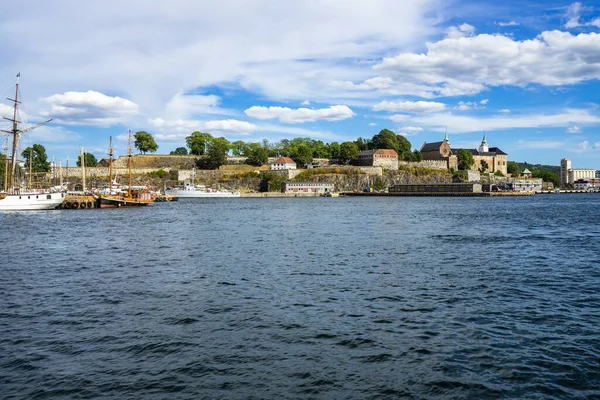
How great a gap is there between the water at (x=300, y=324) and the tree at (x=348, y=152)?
133 m

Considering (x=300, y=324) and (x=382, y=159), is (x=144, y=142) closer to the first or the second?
→ (x=382, y=159)


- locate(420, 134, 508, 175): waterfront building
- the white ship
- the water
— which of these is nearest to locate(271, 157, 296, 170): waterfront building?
the white ship

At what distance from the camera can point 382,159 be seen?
15312cm

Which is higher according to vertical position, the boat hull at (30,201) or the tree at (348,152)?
the tree at (348,152)

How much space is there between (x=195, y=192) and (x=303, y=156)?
1621 inches

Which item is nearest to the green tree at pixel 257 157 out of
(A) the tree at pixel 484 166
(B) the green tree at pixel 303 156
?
(B) the green tree at pixel 303 156

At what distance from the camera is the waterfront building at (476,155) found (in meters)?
172

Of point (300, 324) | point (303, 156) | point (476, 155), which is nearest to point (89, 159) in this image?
point (303, 156)

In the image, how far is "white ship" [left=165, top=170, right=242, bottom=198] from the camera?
122m

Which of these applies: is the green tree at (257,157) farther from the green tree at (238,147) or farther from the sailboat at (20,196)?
the sailboat at (20,196)

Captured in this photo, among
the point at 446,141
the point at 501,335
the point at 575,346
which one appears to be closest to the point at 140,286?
the point at 501,335

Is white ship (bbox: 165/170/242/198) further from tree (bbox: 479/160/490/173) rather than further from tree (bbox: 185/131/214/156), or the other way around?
tree (bbox: 479/160/490/173)

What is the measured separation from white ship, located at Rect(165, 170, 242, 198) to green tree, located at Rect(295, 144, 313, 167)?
30632mm

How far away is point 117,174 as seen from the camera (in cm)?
12638
